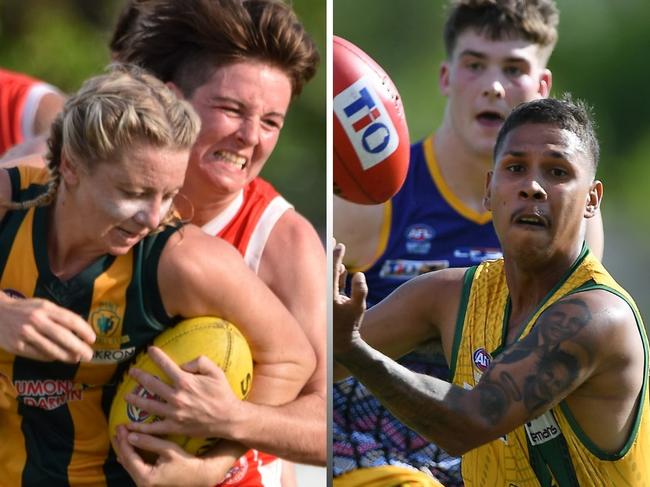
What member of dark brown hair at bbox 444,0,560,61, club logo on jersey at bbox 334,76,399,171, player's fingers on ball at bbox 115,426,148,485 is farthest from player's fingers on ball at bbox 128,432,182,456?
dark brown hair at bbox 444,0,560,61

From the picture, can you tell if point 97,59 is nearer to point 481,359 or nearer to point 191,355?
point 191,355

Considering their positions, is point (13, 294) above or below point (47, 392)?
above

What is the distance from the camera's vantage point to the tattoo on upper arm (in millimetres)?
2232

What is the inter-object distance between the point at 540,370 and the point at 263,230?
0.77 m

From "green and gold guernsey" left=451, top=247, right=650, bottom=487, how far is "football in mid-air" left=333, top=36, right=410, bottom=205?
0.40 m

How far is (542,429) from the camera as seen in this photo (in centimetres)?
242

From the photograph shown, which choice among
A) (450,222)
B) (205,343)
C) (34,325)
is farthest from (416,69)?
(34,325)

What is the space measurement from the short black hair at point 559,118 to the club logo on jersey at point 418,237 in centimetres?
41

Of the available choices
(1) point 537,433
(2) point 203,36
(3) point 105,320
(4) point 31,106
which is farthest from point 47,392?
(1) point 537,433

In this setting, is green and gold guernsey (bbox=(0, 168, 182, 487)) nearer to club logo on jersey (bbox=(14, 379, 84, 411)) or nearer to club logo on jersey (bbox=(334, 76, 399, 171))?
club logo on jersey (bbox=(14, 379, 84, 411))

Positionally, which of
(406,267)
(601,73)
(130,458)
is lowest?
(130,458)

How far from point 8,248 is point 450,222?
1255 millimetres

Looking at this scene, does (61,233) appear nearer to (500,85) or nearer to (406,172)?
(406,172)

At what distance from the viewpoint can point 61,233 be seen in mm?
2385
